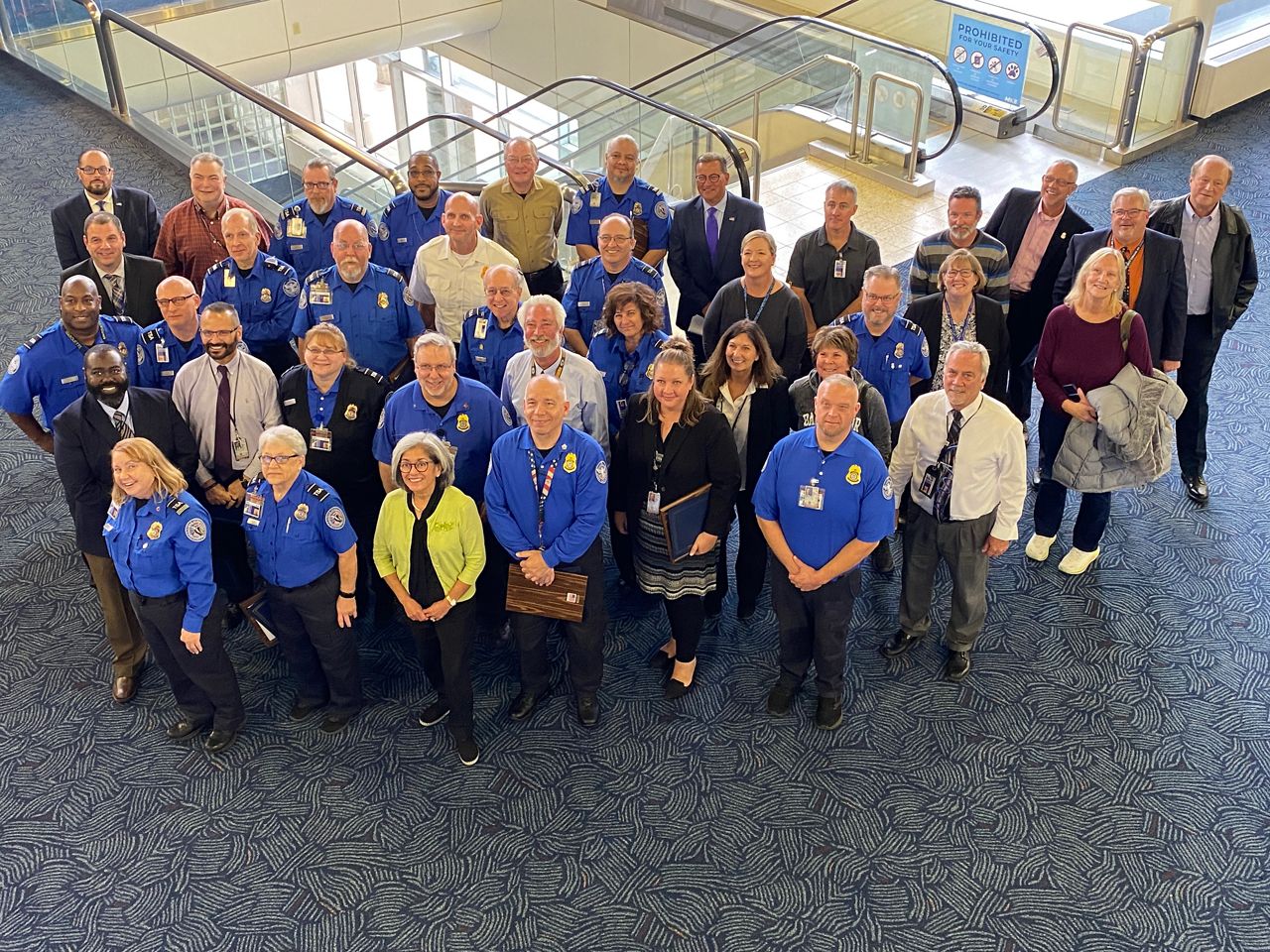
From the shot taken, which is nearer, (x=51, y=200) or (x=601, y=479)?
(x=601, y=479)

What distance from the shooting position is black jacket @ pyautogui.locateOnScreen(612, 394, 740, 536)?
15.3ft

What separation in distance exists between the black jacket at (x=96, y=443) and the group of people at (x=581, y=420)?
0.01 metres

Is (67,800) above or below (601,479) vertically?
below

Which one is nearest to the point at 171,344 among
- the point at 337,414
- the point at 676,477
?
the point at 337,414

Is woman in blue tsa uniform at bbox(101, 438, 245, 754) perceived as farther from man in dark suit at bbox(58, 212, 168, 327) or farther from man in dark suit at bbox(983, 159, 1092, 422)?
man in dark suit at bbox(983, 159, 1092, 422)

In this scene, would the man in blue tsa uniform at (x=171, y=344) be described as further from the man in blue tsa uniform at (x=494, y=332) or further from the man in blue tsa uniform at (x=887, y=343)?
the man in blue tsa uniform at (x=887, y=343)

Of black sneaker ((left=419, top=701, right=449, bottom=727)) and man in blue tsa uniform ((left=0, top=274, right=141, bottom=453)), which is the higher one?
man in blue tsa uniform ((left=0, top=274, right=141, bottom=453))

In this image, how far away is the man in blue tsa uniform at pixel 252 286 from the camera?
5.63m

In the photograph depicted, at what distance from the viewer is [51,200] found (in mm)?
9422

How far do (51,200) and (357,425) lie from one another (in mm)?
5947

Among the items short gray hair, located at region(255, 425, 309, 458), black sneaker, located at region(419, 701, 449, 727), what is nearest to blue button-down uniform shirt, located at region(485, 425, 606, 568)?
short gray hair, located at region(255, 425, 309, 458)

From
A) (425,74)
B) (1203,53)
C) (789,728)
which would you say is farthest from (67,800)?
(425,74)

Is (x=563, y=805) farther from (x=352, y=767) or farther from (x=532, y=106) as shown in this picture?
(x=532, y=106)

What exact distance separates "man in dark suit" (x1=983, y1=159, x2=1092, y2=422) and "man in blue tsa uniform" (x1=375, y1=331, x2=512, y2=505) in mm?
2871
